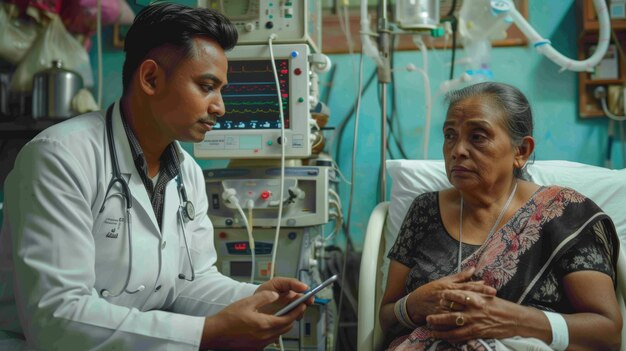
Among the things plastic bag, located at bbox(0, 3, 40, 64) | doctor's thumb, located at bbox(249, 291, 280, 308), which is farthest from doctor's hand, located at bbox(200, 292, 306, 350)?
plastic bag, located at bbox(0, 3, 40, 64)

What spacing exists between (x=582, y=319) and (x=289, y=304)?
2.32 feet

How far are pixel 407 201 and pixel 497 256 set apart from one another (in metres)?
0.52

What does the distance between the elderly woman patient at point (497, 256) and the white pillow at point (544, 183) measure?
22 cm

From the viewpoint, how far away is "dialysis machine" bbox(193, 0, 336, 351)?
2.14 meters

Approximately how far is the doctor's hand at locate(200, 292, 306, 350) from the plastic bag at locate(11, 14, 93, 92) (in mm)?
1958

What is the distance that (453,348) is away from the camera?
4.43ft

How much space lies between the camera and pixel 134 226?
51.2 inches

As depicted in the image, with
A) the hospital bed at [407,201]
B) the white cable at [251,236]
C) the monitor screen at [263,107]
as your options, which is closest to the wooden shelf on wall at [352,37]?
the monitor screen at [263,107]

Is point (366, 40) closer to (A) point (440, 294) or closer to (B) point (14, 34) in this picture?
(A) point (440, 294)

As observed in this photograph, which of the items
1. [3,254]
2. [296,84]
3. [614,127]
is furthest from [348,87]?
[3,254]

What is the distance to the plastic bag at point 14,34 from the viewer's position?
264 centimetres

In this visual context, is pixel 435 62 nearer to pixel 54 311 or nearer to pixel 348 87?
pixel 348 87

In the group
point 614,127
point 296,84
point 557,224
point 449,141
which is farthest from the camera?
point 614,127

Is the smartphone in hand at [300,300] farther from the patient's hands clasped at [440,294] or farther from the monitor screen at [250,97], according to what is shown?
the monitor screen at [250,97]
